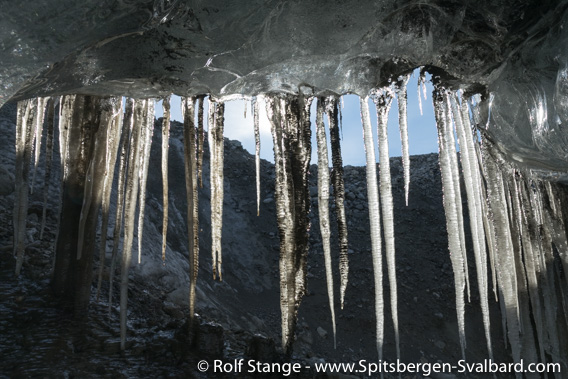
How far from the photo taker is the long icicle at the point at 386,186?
2.50m

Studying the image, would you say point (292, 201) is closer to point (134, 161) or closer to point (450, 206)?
point (450, 206)

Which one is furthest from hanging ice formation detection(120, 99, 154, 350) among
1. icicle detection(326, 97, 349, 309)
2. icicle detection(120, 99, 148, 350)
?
icicle detection(326, 97, 349, 309)

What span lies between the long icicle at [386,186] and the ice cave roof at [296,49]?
170 mm

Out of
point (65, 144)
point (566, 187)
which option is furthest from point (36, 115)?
point (566, 187)

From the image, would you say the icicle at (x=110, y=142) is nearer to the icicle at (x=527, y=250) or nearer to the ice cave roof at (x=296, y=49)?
the ice cave roof at (x=296, y=49)

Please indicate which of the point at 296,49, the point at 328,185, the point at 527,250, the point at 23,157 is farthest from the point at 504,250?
the point at 23,157

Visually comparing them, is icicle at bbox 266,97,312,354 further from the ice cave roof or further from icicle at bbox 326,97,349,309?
the ice cave roof

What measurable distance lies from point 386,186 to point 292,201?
67 centimetres

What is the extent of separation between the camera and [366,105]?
267 centimetres

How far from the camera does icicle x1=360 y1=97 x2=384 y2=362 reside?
253 cm

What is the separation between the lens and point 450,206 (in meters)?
2.56

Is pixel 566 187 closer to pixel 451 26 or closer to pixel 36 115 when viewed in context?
pixel 451 26

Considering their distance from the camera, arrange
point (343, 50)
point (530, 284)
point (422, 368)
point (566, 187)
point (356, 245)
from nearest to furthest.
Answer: point (343, 50) → point (530, 284) → point (566, 187) → point (422, 368) → point (356, 245)

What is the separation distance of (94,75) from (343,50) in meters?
1.52
